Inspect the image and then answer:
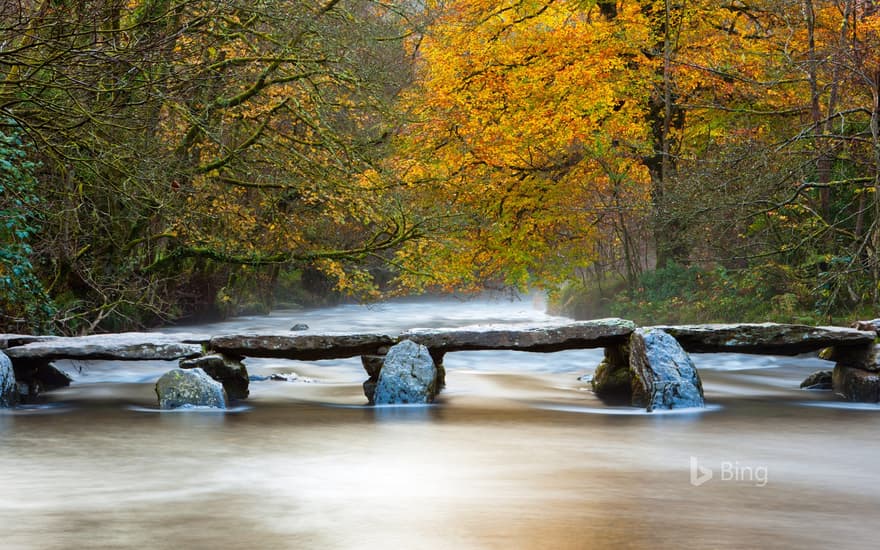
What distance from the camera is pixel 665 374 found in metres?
11.7

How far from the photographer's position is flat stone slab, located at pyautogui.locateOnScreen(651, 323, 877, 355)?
39.5 ft

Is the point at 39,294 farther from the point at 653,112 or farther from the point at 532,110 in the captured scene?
the point at 653,112

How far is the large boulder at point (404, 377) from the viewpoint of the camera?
12102 mm

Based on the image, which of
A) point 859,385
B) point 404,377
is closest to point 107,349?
point 404,377

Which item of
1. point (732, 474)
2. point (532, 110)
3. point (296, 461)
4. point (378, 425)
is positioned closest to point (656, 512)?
point (732, 474)

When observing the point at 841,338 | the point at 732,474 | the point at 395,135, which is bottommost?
the point at 732,474

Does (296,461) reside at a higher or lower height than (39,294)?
lower

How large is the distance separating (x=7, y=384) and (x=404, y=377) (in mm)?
4620

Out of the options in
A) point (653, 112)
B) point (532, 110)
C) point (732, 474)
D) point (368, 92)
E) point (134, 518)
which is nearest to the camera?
point (134, 518)

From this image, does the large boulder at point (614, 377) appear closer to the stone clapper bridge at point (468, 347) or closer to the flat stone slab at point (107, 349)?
the stone clapper bridge at point (468, 347)

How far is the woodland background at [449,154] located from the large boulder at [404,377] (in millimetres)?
3601

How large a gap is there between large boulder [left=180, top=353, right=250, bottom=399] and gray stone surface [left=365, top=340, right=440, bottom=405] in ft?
6.40

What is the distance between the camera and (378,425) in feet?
34.7

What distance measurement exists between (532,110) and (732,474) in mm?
13879
